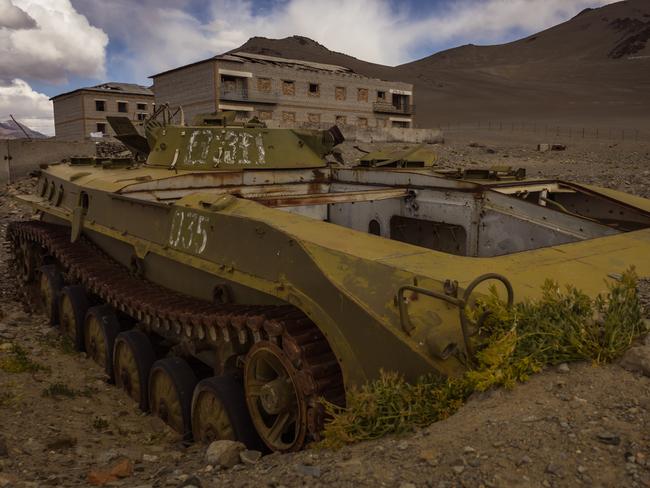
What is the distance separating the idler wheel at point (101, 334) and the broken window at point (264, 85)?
1105 inches

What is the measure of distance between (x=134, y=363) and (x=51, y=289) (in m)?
2.79

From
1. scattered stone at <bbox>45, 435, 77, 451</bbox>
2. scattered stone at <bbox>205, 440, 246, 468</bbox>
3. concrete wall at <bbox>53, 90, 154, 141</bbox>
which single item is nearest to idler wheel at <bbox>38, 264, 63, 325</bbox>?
scattered stone at <bbox>45, 435, 77, 451</bbox>

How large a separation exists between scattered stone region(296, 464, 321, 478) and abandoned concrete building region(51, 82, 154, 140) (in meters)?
39.3

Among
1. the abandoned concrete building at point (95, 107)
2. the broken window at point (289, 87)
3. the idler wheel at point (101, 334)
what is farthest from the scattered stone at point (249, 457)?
the abandoned concrete building at point (95, 107)

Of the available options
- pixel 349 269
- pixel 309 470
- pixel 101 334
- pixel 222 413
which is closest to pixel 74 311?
pixel 101 334

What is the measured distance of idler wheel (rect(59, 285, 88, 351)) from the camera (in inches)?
290

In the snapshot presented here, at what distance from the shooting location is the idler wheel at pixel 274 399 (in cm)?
393

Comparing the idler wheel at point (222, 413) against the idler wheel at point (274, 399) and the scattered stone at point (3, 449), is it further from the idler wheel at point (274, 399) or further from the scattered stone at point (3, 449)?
the scattered stone at point (3, 449)

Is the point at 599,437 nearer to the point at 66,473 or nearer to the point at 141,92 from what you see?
the point at 66,473

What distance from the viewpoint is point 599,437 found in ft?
8.75

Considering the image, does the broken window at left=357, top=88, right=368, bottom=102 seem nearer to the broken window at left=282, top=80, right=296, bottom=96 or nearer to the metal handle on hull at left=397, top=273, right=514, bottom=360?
the broken window at left=282, top=80, right=296, bottom=96

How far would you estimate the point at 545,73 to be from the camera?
3620 inches

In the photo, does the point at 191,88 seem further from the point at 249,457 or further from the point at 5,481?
the point at 249,457

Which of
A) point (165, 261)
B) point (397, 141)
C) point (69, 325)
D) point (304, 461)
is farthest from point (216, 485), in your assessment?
point (397, 141)
